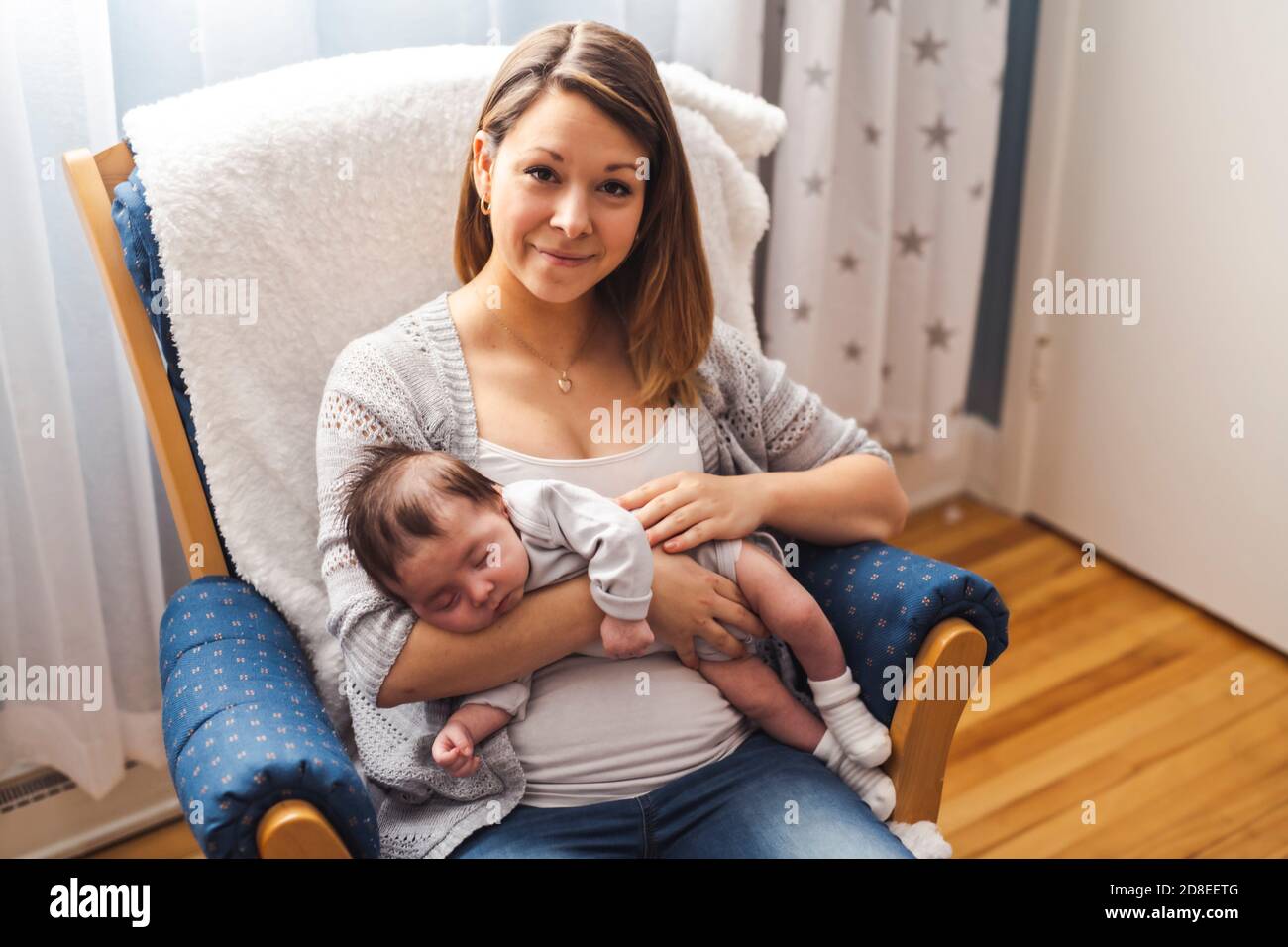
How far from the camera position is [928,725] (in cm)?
130

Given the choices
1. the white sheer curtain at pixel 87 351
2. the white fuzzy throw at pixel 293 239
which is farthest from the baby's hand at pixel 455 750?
the white sheer curtain at pixel 87 351

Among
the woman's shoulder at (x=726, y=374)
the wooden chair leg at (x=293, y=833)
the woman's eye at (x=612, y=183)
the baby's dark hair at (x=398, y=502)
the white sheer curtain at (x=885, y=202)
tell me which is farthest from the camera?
the white sheer curtain at (x=885, y=202)

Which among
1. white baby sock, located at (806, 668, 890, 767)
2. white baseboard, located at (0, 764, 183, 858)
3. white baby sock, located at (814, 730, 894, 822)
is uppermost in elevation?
white baby sock, located at (806, 668, 890, 767)

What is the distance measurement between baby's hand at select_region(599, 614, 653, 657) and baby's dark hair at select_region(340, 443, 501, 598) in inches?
6.8

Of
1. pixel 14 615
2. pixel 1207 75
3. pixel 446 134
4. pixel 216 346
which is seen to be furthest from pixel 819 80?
pixel 14 615

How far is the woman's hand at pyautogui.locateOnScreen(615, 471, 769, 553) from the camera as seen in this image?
1.29 m

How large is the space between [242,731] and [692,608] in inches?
18.7

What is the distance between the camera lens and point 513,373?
4.47ft

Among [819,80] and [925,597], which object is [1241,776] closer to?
[925,597]

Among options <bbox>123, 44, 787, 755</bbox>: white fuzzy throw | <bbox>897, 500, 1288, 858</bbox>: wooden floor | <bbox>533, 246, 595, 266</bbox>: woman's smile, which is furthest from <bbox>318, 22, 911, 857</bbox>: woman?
<bbox>897, 500, 1288, 858</bbox>: wooden floor

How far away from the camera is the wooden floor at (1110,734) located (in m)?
1.89

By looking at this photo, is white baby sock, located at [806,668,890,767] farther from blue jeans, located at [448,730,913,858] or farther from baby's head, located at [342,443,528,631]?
baby's head, located at [342,443,528,631]

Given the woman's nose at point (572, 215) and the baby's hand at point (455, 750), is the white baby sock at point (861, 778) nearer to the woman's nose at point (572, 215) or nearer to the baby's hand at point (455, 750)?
the baby's hand at point (455, 750)
